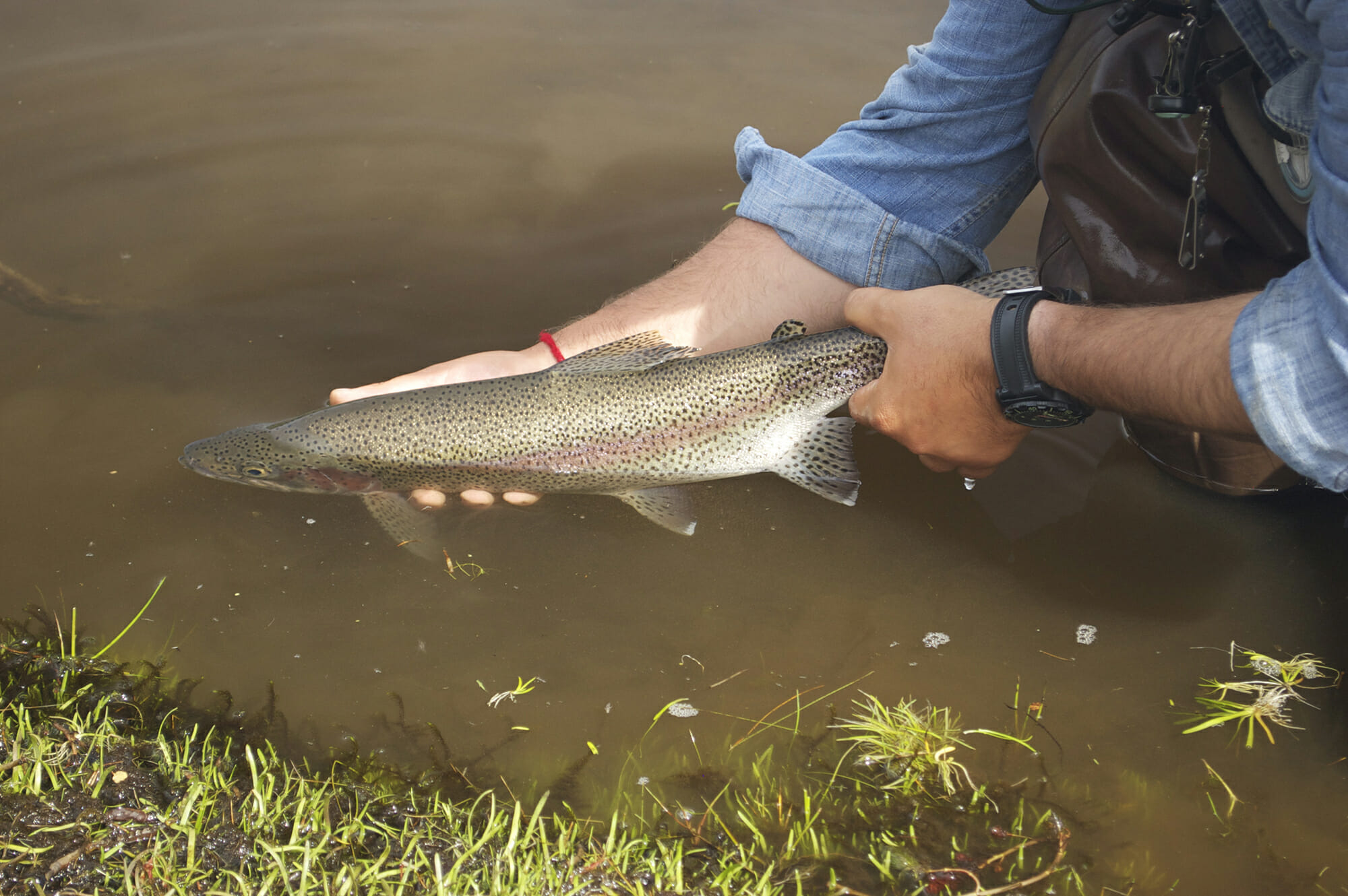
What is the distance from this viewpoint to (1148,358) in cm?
216

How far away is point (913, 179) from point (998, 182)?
0.34 meters

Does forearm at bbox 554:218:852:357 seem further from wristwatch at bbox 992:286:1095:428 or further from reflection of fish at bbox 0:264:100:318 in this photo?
reflection of fish at bbox 0:264:100:318

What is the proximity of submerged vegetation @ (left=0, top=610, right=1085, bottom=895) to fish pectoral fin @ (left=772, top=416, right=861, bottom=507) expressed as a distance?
0.80m

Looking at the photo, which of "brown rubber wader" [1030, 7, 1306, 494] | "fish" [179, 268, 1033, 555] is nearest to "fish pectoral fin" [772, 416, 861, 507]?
"fish" [179, 268, 1033, 555]

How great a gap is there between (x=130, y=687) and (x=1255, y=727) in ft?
12.1

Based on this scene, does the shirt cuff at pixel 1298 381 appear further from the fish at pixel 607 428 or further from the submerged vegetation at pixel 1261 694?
the submerged vegetation at pixel 1261 694

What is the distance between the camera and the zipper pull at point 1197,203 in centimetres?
234

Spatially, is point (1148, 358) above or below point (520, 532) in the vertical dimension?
above

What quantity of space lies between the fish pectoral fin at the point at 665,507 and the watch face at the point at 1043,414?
1.22 m

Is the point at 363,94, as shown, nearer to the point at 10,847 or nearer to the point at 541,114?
A: the point at 541,114

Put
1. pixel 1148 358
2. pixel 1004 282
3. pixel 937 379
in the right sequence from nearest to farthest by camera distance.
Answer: pixel 1148 358 < pixel 937 379 < pixel 1004 282

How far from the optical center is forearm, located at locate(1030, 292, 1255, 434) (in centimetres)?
203

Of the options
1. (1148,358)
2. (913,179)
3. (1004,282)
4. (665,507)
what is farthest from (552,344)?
(1148,358)

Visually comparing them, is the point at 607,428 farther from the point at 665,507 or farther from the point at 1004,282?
the point at 1004,282
